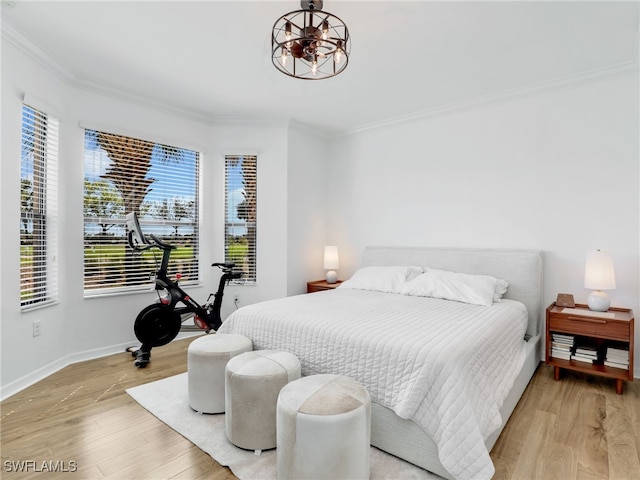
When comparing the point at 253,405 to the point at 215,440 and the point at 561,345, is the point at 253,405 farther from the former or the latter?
the point at 561,345

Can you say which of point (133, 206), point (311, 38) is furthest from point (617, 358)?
point (133, 206)

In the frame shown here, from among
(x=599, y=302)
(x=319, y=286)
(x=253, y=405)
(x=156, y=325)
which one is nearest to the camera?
(x=253, y=405)

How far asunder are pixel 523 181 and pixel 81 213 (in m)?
4.29

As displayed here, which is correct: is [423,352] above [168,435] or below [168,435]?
above

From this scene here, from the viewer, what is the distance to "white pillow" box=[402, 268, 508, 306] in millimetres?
3152

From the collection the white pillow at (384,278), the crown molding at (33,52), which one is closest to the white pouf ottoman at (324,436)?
the white pillow at (384,278)

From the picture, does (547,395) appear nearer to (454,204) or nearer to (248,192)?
(454,204)

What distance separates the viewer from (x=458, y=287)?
3.30 meters

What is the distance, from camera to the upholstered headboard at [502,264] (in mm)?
3375

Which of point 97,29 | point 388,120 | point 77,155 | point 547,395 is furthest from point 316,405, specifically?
point 388,120

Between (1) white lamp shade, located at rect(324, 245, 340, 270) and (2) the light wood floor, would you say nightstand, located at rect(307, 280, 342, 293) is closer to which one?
(1) white lamp shade, located at rect(324, 245, 340, 270)

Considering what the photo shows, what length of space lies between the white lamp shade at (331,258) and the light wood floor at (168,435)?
248 cm

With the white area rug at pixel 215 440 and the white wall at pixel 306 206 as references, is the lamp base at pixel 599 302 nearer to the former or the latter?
the white area rug at pixel 215 440

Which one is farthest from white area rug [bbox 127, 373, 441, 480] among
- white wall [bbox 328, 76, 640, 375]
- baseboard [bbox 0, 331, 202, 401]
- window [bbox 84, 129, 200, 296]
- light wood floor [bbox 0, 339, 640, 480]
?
white wall [bbox 328, 76, 640, 375]
